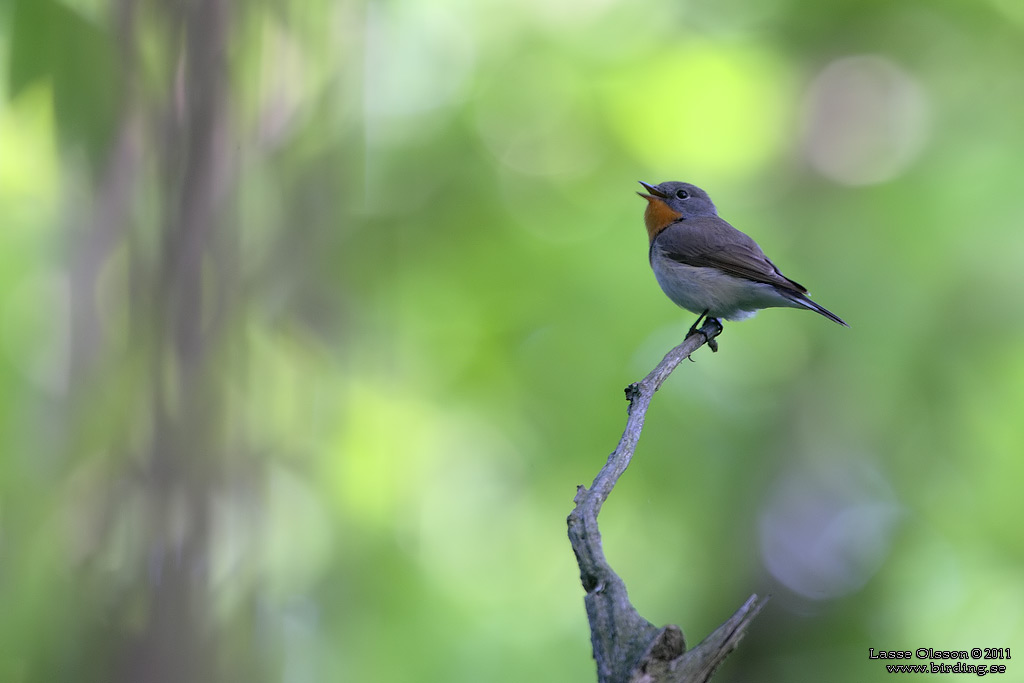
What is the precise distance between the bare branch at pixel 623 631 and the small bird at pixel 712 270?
2.56 meters

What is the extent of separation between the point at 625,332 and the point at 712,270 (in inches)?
90.1

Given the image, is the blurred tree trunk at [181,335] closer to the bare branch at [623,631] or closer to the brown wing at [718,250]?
the bare branch at [623,631]

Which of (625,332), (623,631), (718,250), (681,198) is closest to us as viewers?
(623,631)

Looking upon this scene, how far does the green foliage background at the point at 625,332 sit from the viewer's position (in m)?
6.80

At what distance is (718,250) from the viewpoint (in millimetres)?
5398

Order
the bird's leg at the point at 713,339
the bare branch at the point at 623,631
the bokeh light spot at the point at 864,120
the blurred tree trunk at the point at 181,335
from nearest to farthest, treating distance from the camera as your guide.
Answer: the bare branch at the point at 623,631 < the blurred tree trunk at the point at 181,335 < the bird's leg at the point at 713,339 < the bokeh light spot at the point at 864,120

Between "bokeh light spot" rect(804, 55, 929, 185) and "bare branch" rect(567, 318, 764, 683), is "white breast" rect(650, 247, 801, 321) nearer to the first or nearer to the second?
"bare branch" rect(567, 318, 764, 683)

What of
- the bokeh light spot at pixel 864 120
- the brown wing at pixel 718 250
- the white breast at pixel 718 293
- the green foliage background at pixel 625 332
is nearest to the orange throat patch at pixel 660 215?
the brown wing at pixel 718 250

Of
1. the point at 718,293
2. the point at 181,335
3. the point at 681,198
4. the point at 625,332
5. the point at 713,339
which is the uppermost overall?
the point at 681,198

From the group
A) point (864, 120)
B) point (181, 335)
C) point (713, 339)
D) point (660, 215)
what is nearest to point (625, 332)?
point (660, 215)

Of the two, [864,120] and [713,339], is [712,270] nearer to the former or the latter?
[713,339]

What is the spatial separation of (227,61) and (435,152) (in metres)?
3.33

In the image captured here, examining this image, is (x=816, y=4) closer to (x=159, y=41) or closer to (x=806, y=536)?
(x=806, y=536)

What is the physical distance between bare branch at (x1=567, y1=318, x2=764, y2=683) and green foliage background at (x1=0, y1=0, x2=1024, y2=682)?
3.60m
